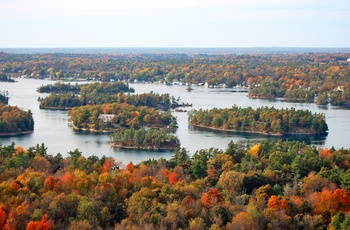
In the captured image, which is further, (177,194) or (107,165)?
(107,165)

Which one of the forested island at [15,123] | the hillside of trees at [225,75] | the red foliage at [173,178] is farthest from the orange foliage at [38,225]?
the hillside of trees at [225,75]

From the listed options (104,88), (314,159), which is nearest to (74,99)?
(104,88)

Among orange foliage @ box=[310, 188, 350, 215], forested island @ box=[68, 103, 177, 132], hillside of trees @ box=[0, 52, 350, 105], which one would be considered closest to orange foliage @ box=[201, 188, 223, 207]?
orange foliage @ box=[310, 188, 350, 215]

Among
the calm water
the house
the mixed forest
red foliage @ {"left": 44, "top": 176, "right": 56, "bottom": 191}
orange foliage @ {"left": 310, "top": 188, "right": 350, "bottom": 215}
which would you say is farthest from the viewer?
the house

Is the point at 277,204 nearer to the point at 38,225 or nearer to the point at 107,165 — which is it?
the point at 38,225

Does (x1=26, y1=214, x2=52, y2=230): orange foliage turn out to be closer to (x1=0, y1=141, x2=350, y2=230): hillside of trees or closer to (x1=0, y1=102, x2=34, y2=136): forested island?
(x1=0, y1=141, x2=350, y2=230): hillside of trees

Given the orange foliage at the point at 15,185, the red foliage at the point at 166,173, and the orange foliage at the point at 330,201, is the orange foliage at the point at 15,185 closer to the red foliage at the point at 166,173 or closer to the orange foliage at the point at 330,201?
the red foliage at the point at 166,173

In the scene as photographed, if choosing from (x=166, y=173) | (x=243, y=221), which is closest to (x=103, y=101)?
(x=166, y=173)
